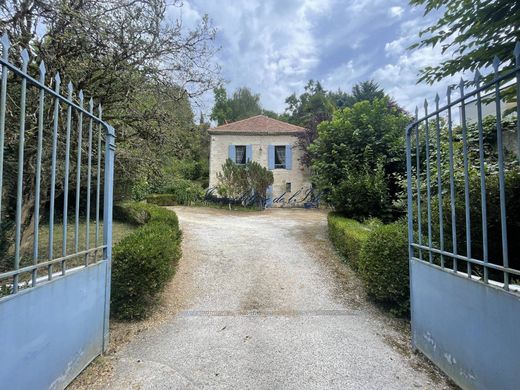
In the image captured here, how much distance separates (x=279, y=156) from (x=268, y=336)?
15353mm

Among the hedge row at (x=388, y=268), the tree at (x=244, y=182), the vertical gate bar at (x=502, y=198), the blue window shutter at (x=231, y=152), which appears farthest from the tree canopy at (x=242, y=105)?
the vertical gate bar at (x=502, y=198)

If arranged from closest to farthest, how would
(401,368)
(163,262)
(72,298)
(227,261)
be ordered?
(72,298) → (401,368) → (163,262) → (227,261)

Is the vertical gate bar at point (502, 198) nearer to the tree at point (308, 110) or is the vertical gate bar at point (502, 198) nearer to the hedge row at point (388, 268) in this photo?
the hedge row at point (388, 268)

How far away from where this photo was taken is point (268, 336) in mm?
3201

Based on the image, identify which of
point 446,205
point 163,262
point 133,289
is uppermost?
point 446,205

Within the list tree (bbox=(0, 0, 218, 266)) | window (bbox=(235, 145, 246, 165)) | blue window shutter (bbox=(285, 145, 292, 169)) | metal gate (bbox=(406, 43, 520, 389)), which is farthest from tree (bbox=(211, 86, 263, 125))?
→ metal gate (bbox=(406, 43, 520, 389))

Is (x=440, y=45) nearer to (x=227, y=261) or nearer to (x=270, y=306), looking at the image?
(x=270, y=306)

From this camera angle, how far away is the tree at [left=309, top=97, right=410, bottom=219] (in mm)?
7383

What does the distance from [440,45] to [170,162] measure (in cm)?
527

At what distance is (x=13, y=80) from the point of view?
3.93m

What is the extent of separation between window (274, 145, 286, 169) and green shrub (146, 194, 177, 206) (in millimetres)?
6654

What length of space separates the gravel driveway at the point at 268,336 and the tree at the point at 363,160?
7.34 ft

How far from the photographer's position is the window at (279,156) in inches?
702

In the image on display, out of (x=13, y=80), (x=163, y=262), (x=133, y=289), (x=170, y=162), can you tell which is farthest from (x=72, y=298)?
(x=170, y=162)
